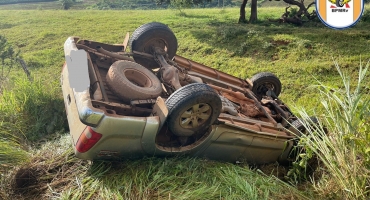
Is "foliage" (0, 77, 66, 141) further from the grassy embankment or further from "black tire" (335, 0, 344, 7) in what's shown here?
"black tire" (335, 0, 344, 7)

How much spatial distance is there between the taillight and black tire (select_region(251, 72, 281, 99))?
3.17 m

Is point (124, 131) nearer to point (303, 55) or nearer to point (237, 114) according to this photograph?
point (237, 114)

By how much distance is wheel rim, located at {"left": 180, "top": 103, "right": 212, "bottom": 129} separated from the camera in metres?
3.32

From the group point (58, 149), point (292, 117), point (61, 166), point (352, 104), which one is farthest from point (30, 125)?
point (352, 104)

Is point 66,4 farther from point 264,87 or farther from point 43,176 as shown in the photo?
point 43,176

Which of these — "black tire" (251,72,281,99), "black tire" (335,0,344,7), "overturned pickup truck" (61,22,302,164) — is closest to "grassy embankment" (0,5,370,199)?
"overturned pickup truck" (61,22,302,164)

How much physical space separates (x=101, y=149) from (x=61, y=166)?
Answer: 2.37 ft

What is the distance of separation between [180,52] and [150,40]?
565 cm

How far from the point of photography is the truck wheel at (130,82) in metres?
3.54

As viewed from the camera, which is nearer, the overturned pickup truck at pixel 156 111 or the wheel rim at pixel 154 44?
the overturned pickup truck at pixel 156 111

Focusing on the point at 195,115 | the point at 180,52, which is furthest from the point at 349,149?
the point at 180,52

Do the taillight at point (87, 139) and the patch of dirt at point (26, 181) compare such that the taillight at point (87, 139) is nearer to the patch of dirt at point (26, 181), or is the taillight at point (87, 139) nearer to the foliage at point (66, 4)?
the patch of dirt at point (26, 181)

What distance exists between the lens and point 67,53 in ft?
12.6

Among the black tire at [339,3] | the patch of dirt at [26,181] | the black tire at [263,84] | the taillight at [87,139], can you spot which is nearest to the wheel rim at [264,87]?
the black tire at [263,84]
